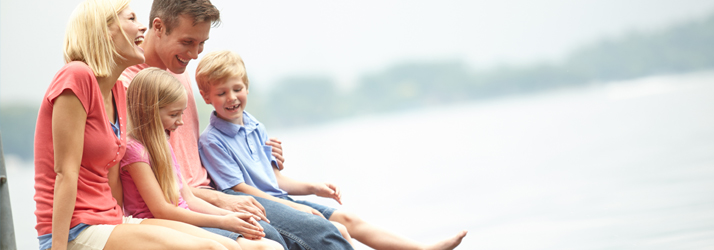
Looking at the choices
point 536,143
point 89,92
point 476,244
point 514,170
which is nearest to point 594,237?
point 476,244

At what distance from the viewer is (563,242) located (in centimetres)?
280

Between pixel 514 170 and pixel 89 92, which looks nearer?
pixel 89 92

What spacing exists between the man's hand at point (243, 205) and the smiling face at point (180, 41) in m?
0.41

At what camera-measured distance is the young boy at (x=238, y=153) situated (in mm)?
1980

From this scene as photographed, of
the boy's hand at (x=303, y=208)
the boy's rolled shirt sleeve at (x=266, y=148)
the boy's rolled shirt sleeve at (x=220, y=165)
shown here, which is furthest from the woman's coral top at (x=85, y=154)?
the boy's rolled shirt sleeve at (x=266, y=148)

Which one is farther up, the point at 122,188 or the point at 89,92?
the point at 89,92

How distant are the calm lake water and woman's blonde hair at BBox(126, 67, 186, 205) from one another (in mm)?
1155

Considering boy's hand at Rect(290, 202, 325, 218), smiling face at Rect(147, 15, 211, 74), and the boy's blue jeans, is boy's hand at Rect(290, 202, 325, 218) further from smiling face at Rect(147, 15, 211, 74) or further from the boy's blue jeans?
smiling face at Rect(147, 15, 211, 74)

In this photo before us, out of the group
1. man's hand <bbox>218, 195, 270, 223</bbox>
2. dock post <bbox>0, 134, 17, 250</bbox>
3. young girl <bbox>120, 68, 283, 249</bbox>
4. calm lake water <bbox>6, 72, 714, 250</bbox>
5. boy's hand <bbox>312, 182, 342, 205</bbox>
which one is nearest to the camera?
young girl <bbox>120, 68, 283, 249</bbox>

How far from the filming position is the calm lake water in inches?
119

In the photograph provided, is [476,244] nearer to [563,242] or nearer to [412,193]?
[563,242]

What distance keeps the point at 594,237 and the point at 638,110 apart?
6392 millimetres

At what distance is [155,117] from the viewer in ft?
5.37

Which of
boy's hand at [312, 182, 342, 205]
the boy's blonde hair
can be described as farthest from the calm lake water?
the boy's blonde hair
